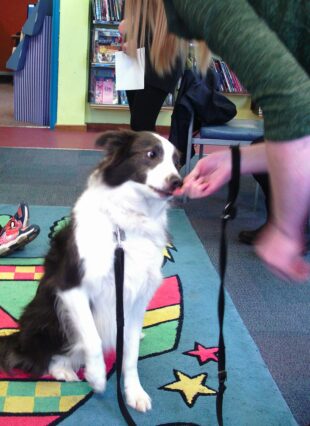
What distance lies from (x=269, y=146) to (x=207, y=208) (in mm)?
3186

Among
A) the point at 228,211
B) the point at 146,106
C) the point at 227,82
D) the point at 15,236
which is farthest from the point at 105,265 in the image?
the point at 227,82

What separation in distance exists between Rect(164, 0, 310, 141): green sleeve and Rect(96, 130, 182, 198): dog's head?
0.94 m

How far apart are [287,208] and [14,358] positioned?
1.39 m

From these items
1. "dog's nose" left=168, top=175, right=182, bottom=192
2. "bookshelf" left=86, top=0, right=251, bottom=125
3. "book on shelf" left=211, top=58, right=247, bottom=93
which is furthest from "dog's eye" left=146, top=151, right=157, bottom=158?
"book on shelf" left=211, top=58, right=247, bottom=93

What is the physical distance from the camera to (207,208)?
3684 millimetres

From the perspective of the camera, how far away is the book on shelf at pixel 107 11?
565 centimetres

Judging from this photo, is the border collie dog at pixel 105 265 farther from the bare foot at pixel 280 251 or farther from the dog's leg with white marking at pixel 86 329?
the bare foot at pixel 280 251

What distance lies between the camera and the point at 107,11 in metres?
5.68

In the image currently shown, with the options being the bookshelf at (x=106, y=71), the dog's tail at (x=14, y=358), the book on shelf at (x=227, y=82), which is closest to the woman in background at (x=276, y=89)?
the dog's tail at (x=14, y=358)

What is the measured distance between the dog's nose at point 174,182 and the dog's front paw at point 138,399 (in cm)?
68

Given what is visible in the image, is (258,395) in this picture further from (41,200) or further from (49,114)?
(49,114)

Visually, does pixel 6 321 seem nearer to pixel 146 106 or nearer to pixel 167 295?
pixel 167 295

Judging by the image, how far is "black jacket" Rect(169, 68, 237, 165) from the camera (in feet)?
11.5

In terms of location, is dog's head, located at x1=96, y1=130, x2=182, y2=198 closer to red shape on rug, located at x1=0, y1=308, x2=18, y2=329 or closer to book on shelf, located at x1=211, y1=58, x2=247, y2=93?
red shape on rug, located at x1=0, y1=308, x2=18, y2=329
